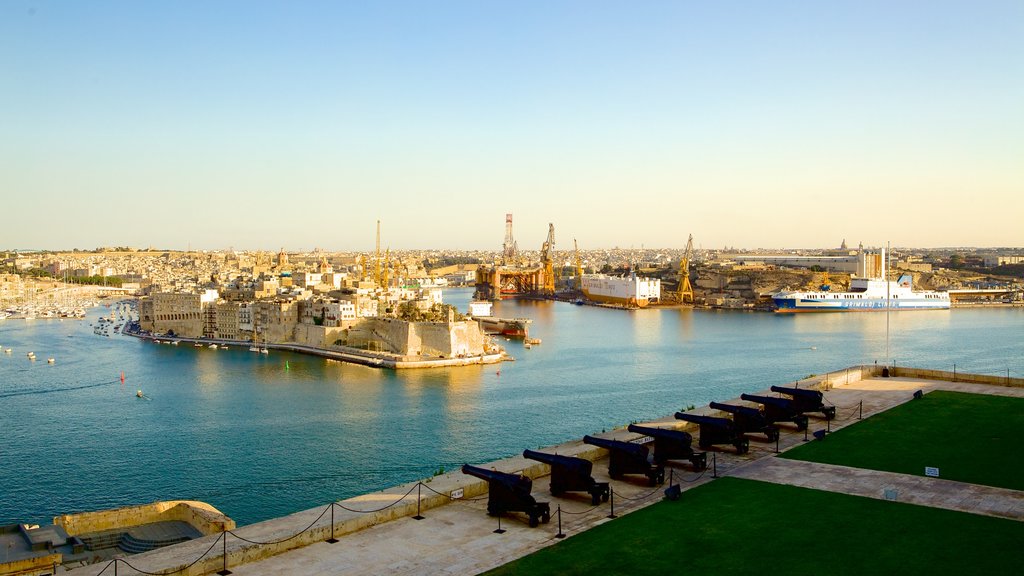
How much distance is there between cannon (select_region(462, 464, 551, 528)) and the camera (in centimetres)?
666

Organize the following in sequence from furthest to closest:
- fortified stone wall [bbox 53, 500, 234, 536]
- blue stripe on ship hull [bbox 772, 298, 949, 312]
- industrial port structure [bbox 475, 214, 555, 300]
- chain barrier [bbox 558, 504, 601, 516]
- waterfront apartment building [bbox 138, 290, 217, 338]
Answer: industrial port structure [bbox 475, 214, 555, 300] < blue stripe on ship hull [bbox 772, 298, 949, 312] < waterfront apartment building [bbox 138, 290, 217, 338] < fortified stone wall [bbox 53, 500, 234, 536] < chain barrier [bbox 558, 504, 601, 516]

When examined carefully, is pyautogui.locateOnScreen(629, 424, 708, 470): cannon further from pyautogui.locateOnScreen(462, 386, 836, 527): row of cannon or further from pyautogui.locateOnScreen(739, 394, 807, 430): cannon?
pyautogui.locateOnScreen(739, 394, 807, 430): cannon

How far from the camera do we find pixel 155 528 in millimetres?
9195

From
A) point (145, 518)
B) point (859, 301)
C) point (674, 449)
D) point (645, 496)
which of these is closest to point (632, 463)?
point (645, 496)

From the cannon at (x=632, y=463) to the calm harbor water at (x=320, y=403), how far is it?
5383 millimetres

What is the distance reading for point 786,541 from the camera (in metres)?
6.25

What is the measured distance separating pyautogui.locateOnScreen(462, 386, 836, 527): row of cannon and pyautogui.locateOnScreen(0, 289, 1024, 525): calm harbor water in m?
5.26

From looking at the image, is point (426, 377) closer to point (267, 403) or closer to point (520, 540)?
point (267, 403)

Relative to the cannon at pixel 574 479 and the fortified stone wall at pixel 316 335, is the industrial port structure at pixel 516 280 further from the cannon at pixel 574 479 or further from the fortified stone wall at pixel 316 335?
the cannon at pixel 574 479

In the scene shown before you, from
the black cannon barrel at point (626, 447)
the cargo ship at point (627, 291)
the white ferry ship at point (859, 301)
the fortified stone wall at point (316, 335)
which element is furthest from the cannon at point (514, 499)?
the cargo ship at point (627, 291)

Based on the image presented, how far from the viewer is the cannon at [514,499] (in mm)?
6660

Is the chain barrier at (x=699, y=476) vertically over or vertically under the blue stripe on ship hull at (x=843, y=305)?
over

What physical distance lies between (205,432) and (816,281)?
5508 centimetres

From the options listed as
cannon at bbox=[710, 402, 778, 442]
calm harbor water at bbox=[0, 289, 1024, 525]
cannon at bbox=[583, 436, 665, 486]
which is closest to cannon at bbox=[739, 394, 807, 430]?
cannon at bbox=[710, 402, 778, 442]
